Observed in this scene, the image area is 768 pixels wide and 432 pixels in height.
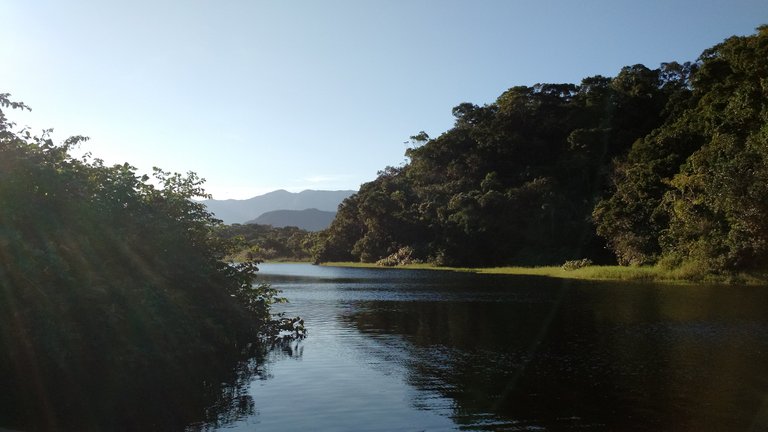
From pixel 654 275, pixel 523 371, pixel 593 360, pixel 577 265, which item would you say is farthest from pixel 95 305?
pixel 577 265

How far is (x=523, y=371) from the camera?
63.0 ft

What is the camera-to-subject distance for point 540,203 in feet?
320

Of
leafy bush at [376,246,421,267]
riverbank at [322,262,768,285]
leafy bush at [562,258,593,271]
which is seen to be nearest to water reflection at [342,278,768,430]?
riverbank at [322,262,768,285]

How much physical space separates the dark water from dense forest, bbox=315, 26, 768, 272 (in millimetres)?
22812

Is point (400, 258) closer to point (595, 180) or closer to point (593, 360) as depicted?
point (595, 180)

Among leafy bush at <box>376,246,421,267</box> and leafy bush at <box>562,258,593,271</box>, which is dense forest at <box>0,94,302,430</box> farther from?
leafy bush at <box>376,246,421,267</box>

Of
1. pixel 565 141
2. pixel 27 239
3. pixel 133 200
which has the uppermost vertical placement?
pixel 565 141

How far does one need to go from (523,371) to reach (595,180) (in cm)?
8437

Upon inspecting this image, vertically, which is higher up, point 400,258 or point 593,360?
point 400,258

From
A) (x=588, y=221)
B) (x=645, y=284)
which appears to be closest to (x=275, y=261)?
(x=588, y=221)

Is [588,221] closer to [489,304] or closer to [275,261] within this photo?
[489,304]

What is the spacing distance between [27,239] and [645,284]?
50.8 m

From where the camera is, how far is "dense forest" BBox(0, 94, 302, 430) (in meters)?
14.5

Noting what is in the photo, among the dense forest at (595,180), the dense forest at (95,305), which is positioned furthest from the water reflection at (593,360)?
the dense forest at (595,180)
